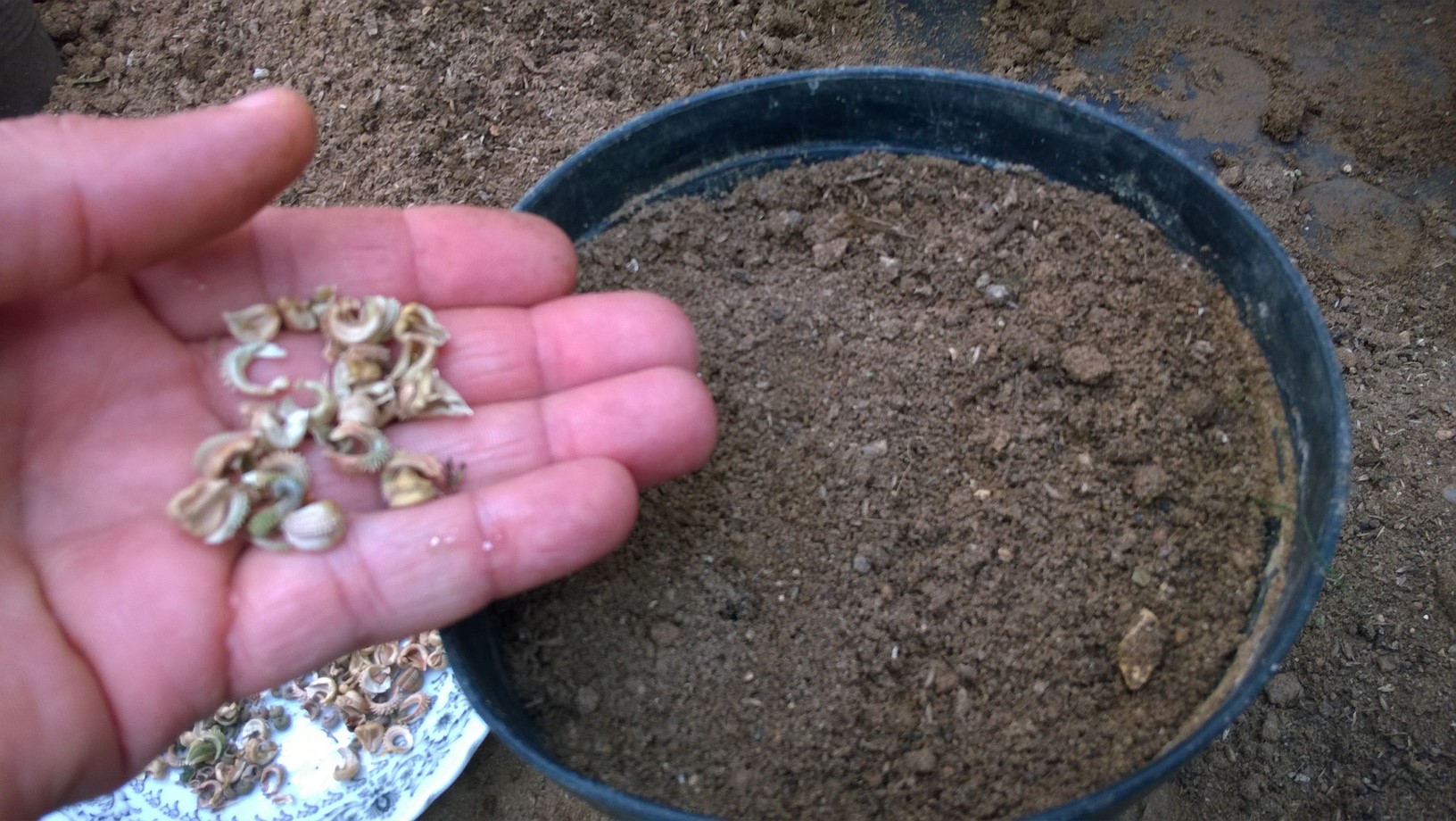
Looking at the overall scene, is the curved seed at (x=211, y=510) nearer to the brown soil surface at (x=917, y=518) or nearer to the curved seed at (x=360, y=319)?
the curved seed at (x=360, y=319)

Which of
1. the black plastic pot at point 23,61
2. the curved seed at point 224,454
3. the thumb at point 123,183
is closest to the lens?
the thumb at point 123,183

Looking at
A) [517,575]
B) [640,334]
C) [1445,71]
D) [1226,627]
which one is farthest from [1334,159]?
[517,575]

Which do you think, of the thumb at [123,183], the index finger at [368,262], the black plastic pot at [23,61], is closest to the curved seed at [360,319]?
the index finger at [368,262]

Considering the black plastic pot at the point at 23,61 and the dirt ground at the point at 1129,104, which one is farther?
the black plastic pot at the point at 23,61

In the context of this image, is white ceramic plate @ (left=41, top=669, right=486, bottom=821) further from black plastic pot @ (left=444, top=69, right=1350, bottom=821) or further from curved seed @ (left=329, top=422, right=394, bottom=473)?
curved seed @ (left=329, top=422, right=394, bottom=473)

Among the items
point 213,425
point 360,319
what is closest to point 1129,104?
point 360,319

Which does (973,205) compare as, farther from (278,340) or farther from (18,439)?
(18,439)
